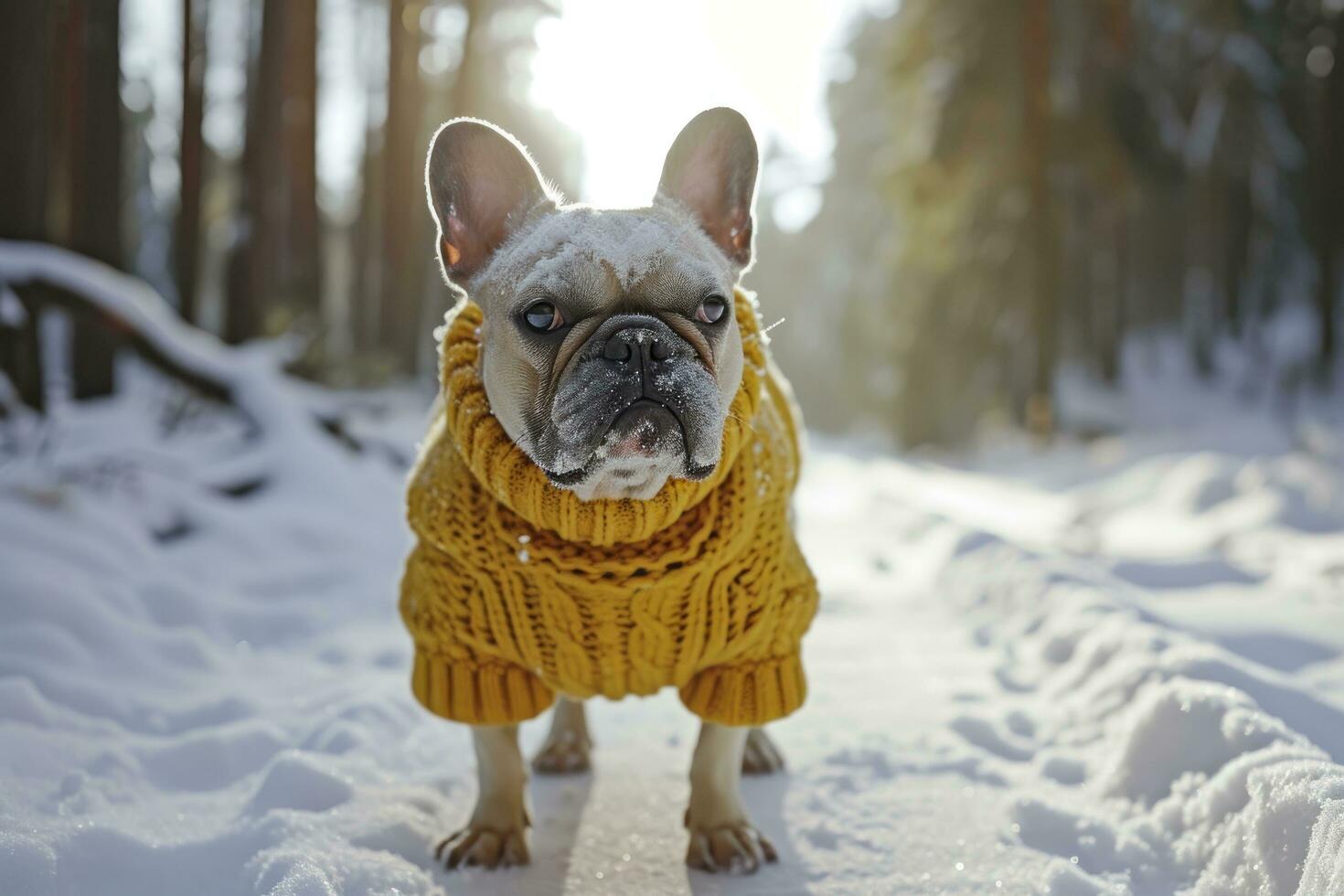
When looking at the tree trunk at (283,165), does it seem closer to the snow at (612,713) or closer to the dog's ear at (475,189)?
the snow at (612,713)

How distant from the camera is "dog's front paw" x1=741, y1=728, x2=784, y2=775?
10.2 ft

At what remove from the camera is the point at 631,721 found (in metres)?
3.65

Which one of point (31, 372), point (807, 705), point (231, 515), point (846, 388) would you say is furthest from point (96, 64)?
point (846, 388)

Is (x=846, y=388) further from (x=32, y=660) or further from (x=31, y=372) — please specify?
(x=32, y=660)

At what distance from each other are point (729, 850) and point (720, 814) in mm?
95

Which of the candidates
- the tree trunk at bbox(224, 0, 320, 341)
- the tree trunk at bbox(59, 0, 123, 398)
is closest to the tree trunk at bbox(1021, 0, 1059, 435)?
the tree trunk at bbox(224, 0, 320, 341)

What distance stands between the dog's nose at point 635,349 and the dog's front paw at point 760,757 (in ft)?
4.85

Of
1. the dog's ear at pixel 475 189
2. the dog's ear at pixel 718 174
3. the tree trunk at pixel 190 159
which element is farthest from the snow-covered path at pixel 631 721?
the tree trunk at pixel 190 159

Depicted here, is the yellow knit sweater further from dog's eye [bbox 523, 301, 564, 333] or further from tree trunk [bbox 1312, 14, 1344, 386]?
tree trunk [bbox 1312, 14, 1344, 386]

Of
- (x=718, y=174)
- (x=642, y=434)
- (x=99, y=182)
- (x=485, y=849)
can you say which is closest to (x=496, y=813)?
(x=485, y=849)

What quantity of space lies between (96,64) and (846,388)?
1875 cm

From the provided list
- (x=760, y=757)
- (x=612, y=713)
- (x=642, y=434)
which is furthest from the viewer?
(x=612, y=713)

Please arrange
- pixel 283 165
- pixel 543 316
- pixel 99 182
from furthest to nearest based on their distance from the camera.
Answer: pixel 283 165 → pixel 99 182 → pixel 543 316

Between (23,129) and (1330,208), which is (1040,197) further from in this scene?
(23,129)
